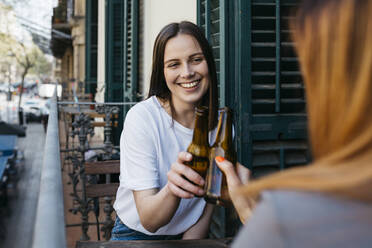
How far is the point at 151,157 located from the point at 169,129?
0.16 metres

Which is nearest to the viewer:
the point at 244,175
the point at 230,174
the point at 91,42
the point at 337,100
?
the point at 337,100

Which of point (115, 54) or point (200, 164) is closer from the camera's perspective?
point (200, 164)

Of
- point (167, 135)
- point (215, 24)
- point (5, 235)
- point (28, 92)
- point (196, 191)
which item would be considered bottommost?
point (5, 235)

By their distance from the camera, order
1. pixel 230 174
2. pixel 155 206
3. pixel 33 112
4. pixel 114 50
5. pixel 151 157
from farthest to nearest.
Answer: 1. pixel 33 112
2. pixel 114 50
3. pixel 151 157
4. pixel 155 206
5. pixel 230 174

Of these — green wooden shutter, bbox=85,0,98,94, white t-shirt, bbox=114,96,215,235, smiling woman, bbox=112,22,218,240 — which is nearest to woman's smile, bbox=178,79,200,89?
smiling woman, bbox=112,22,218,240

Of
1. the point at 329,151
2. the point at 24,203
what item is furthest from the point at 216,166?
the point at 24,203

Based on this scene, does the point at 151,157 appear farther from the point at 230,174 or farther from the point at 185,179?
the point at 230,174

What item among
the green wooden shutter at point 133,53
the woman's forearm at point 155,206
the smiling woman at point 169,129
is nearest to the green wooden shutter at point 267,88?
the smiling woman at point 169,129

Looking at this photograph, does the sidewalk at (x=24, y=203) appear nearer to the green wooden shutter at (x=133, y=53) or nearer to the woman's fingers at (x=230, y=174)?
the green wooden shutter at (x=133, y=53)

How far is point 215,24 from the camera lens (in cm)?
315

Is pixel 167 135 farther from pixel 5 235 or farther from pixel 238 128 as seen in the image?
pixel 5 235

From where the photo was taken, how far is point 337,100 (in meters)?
0.70

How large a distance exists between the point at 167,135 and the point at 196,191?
1.84ft

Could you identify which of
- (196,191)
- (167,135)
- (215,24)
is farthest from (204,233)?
(215,24)
